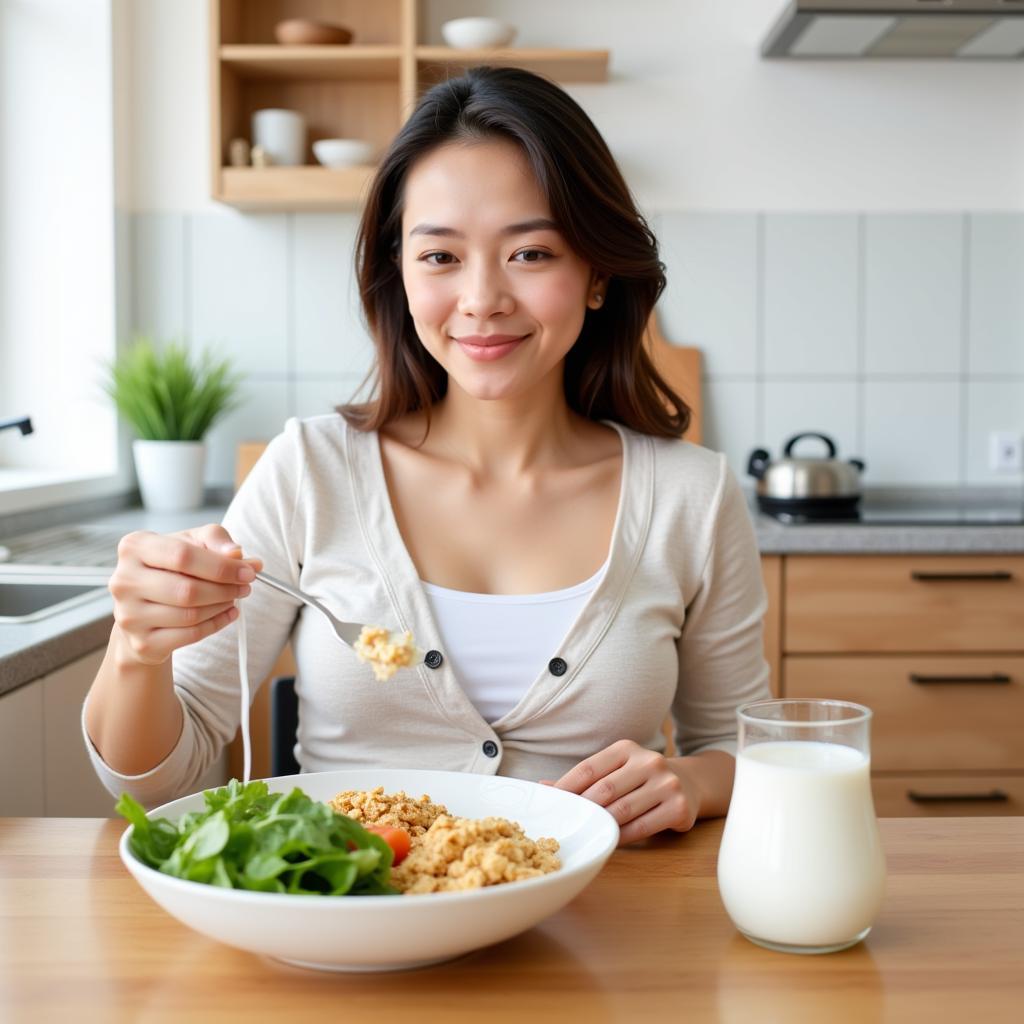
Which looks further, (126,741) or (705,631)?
(705,631)

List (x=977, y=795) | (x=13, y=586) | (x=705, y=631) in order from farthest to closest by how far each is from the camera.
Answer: (x=977, y=795), (x=13, y=586), (x=705, y=631)

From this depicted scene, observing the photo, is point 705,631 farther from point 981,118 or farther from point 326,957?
point 981,118

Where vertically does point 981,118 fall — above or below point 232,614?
above

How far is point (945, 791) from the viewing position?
2.48 m

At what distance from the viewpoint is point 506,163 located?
1280 mm

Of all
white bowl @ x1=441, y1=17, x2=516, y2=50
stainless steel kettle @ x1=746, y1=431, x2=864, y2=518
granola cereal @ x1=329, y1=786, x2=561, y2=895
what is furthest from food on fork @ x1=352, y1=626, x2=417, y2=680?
white bowl @ x1=441, y1=17, x2=516, y2=50

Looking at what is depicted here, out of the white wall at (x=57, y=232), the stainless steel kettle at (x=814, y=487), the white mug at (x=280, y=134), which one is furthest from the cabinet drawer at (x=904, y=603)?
the white wall at (x=57, y=232)

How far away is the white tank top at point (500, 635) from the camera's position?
127 centimetres

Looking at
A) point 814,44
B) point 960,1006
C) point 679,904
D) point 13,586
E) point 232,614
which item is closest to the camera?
point 960,1006

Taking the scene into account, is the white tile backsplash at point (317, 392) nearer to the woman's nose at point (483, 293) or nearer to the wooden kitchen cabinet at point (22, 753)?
the wooden kitchen cabinet at point (22, 753)

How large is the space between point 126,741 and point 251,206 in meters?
2.03

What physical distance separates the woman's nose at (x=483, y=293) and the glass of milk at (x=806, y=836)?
0.59 meters

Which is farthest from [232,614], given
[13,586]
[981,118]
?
[981,118]

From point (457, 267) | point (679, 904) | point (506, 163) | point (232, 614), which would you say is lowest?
point (679, 904)
